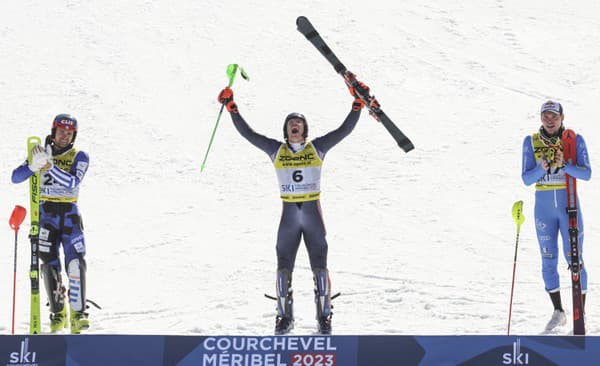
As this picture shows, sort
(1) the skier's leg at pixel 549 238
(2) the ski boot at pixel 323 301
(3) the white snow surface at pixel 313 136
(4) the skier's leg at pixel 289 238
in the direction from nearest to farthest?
(2) the ski boot at pixel 323 301, (4) the skier's leg at pixel 289 238, (1) the skier's leg at pixel 549 238, (3) the white snow surface at pixel 313 136

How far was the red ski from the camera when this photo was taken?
295 inches

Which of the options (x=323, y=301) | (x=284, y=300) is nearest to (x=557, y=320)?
(x=323, y=301)

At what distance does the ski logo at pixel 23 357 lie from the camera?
6.01 metres

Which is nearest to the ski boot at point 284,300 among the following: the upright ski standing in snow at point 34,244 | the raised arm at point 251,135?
the raised arm at point 251,135

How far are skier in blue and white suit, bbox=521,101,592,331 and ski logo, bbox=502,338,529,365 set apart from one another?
6.74 feet

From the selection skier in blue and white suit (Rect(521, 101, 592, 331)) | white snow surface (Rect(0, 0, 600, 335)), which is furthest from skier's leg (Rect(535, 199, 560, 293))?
white snow surface (Rect(0, 0, 600, 335))

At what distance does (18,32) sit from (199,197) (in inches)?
389

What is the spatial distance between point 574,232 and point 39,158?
4308mm

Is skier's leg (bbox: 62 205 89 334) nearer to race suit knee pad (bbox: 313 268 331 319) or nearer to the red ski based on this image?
race suit knee pad (bbox: 313 268 331 319)

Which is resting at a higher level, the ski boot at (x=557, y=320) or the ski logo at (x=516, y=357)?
the ski boot at (x=557, y=320)

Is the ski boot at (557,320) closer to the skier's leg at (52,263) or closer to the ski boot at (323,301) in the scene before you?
the ski boot at (323,301)

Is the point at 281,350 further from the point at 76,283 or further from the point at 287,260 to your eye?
the point at 76,283

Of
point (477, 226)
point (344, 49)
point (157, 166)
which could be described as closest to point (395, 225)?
point (477, 226)

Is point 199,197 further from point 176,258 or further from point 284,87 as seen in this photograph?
point 284,87
